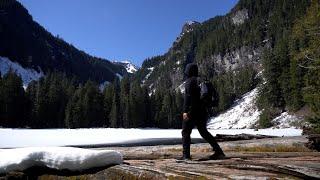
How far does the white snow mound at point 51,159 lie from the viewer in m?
9.16

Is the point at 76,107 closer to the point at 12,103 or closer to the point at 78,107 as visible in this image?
the point at 78,107

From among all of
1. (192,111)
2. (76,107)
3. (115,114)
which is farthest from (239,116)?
(192,111)

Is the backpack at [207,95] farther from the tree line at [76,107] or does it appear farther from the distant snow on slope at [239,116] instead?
the distant snow on slope at [239,116]

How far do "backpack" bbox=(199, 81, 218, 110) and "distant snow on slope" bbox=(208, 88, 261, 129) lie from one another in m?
137

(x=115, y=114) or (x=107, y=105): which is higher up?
(x=107, y=105)

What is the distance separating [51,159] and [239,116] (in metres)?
163

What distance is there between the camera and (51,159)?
9289mm

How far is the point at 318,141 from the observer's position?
16797mm

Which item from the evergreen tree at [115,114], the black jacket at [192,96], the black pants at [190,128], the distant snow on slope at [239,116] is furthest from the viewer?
the distant snow on slope at [239,116]

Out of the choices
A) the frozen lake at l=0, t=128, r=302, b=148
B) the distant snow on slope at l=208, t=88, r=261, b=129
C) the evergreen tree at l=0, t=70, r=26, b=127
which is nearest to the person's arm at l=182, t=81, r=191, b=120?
the frozen lake at l=0, t=128, r=302, b=148

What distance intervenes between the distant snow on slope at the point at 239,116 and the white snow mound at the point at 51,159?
461ft

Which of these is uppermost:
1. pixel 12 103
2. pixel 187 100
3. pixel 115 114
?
pixel 12 103

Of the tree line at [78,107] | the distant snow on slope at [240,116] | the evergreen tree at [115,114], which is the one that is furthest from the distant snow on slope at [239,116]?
the evergreen tree at [115,114]

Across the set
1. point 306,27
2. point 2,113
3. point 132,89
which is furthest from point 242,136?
point 132,89
